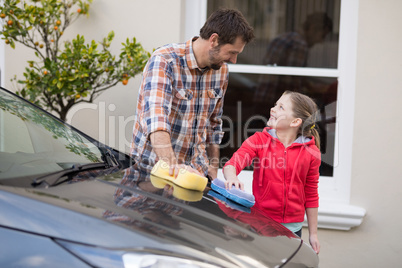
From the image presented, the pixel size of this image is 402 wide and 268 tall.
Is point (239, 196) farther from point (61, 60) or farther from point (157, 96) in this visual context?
point (61, 60)

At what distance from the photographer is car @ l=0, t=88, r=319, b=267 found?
5.21 ft

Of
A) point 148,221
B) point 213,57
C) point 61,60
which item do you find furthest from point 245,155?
point 61,60

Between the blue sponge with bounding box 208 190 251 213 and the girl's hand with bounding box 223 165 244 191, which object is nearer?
the blue sponge with bounding box 208 190 251 213

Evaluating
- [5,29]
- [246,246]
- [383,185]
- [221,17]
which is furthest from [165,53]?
[383,185]

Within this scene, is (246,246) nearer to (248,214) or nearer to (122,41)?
(248,214)

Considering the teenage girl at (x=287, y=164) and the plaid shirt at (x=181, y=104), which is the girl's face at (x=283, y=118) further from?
the plaid shirt at (x=181, y=104)

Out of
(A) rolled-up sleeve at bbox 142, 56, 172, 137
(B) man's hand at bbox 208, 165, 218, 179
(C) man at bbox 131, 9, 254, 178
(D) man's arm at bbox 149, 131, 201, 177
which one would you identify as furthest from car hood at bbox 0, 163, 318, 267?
(B) man's hand at bbox 208, 165, 218, 179

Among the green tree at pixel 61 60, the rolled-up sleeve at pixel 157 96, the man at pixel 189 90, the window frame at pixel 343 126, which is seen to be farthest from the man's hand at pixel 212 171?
the window frame at pixel 343 126

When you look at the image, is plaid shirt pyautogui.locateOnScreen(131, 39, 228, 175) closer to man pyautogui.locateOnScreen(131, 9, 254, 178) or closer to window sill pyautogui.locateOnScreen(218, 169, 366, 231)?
man pyautogui.locateOnScreen(131, 9, 254, 178)

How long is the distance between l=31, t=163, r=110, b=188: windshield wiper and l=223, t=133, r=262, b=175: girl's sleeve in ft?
2.20

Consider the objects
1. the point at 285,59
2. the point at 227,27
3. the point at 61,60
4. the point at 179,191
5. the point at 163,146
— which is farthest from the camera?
the point at 285,59

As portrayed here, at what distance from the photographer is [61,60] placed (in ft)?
12.4

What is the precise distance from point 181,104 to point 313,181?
83cm

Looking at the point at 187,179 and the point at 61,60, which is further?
the point at 61,60
